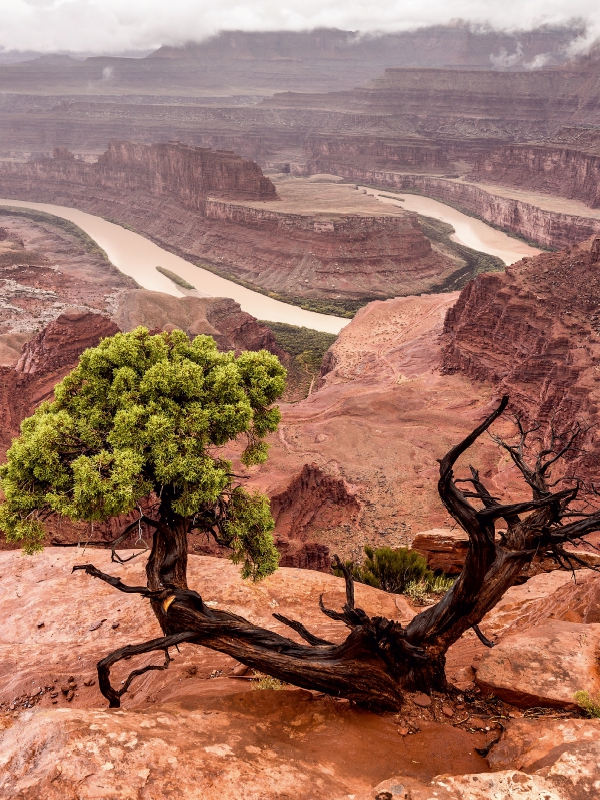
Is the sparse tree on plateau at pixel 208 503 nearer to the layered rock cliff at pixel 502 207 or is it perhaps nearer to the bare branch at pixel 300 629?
the bare branch at pixel 300 629

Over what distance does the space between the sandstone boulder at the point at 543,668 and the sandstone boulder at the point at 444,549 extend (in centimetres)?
874

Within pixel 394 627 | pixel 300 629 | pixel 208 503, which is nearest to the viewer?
pixel 394 627

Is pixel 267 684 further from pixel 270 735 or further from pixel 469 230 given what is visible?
pixel 469 230

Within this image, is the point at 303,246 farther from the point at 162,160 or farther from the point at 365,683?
the point at 365,683

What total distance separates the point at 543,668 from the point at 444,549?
10.3 meters

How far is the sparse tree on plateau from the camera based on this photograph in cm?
1037

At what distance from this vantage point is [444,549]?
21.3 m

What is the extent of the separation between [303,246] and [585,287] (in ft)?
199

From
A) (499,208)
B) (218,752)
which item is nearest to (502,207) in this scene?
(499,208)

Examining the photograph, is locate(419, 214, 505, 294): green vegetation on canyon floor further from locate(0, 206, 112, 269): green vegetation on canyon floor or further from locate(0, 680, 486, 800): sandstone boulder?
locate(0, 680, 486, 800): sandstone boulder

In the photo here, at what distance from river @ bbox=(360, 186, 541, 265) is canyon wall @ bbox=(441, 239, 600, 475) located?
175ft

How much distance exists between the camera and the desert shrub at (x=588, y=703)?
31.8 ft

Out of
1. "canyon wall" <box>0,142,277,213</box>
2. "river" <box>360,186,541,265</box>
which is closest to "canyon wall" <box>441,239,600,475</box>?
"river" <box>360,186,541,265</box>

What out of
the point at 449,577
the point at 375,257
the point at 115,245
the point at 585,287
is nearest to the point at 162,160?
the point at 115,245
